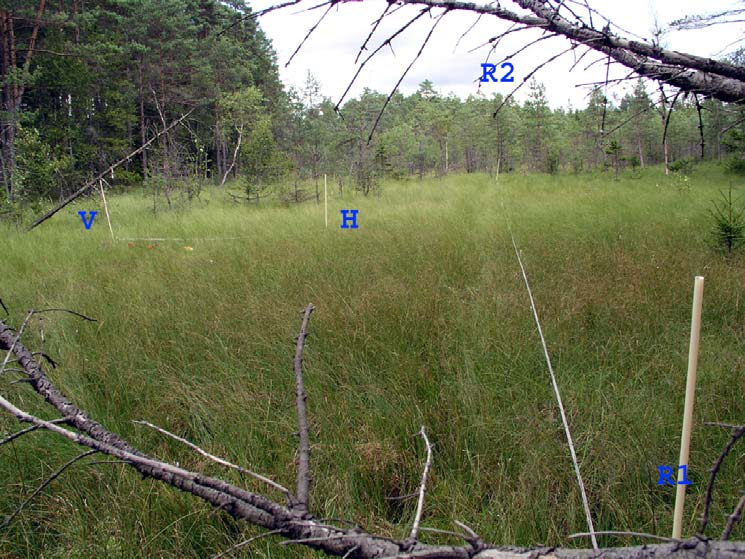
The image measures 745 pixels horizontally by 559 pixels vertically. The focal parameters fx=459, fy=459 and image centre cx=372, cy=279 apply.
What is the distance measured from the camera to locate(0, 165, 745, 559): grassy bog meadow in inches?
66.5

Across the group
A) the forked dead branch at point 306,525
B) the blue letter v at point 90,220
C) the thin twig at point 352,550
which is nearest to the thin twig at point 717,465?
the forked dead branch at point 306,525

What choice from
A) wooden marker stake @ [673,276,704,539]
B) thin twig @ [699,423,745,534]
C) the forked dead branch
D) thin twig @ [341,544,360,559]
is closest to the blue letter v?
the forked dead branch

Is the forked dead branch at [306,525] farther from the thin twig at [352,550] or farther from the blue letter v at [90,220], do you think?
the blue letter v at [90,220]

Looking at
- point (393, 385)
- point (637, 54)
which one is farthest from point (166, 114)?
point (637, 54)

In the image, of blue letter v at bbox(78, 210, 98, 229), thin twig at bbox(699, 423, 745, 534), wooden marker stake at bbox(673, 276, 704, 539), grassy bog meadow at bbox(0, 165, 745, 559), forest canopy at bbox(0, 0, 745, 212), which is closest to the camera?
thin twig at bbox(699, 423, 745, 534)

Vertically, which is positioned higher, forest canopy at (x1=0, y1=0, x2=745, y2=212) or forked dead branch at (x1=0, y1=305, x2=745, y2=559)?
forest canopy at (x1=0, y1=0, x2=745, y2=212)

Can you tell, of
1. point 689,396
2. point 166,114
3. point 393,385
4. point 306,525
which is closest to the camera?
point 306,525

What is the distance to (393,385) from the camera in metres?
2.53

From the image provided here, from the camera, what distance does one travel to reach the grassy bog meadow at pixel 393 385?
1689 millimetres

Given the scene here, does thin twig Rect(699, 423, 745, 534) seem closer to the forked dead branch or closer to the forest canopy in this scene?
the forked dead branch

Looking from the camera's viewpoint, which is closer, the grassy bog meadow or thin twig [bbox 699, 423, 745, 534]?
thin twig [bbox 699, 423, 745, 534]

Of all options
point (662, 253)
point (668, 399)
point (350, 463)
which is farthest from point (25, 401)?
point (662, 253)

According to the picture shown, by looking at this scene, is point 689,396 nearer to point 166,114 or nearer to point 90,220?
point 90,220

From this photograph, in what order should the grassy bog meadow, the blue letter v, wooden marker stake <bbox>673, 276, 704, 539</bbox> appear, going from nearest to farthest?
wooden marker stake <bbox>673, 276, 704, 539</bbox> → the grassy bog meadow → the blue letter v
